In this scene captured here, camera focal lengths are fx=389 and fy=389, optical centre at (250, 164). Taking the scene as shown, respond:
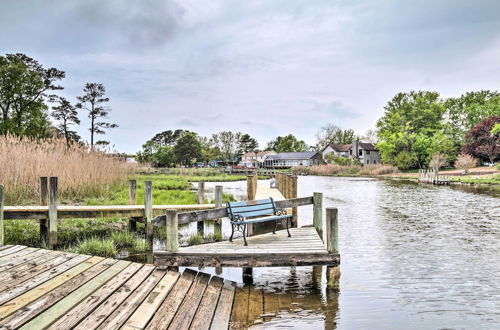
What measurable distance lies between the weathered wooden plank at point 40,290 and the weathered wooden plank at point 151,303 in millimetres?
1219

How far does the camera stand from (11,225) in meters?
9.80

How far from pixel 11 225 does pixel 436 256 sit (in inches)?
428

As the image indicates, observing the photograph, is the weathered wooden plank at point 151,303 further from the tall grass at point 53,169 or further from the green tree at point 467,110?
the green tree at point 467,110

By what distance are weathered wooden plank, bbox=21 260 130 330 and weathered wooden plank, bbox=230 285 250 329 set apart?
6.12 feet

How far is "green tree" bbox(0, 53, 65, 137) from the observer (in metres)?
38.7

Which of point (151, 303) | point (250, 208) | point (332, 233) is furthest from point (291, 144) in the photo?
point (151, 303)

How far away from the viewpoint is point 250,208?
7395 millimetres

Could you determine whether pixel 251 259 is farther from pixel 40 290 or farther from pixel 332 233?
pixel 40 290

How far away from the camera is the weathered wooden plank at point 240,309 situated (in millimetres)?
5148

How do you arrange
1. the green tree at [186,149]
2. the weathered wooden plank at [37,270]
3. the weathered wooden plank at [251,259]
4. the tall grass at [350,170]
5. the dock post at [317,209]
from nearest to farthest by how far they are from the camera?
the weathered wooden plank at [37,270] < the weathered wooden plank at [251,259] < the dock post at [317,209] < the tall grass at [350,170] < the green tree at [186,149]

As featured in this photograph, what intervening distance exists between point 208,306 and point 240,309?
0.63 meters

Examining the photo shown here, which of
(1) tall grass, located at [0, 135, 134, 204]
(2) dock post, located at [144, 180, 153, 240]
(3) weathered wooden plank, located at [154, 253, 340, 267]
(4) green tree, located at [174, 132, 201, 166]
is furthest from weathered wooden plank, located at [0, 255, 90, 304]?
(4) green tree, located at [174, 132, 201, 166]

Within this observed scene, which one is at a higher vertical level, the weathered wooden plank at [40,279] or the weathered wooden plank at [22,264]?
the weathered wooden plank at [22,264]

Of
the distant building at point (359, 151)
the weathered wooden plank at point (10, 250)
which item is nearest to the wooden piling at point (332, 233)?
the weathered wooden plank at point (10, 250)
